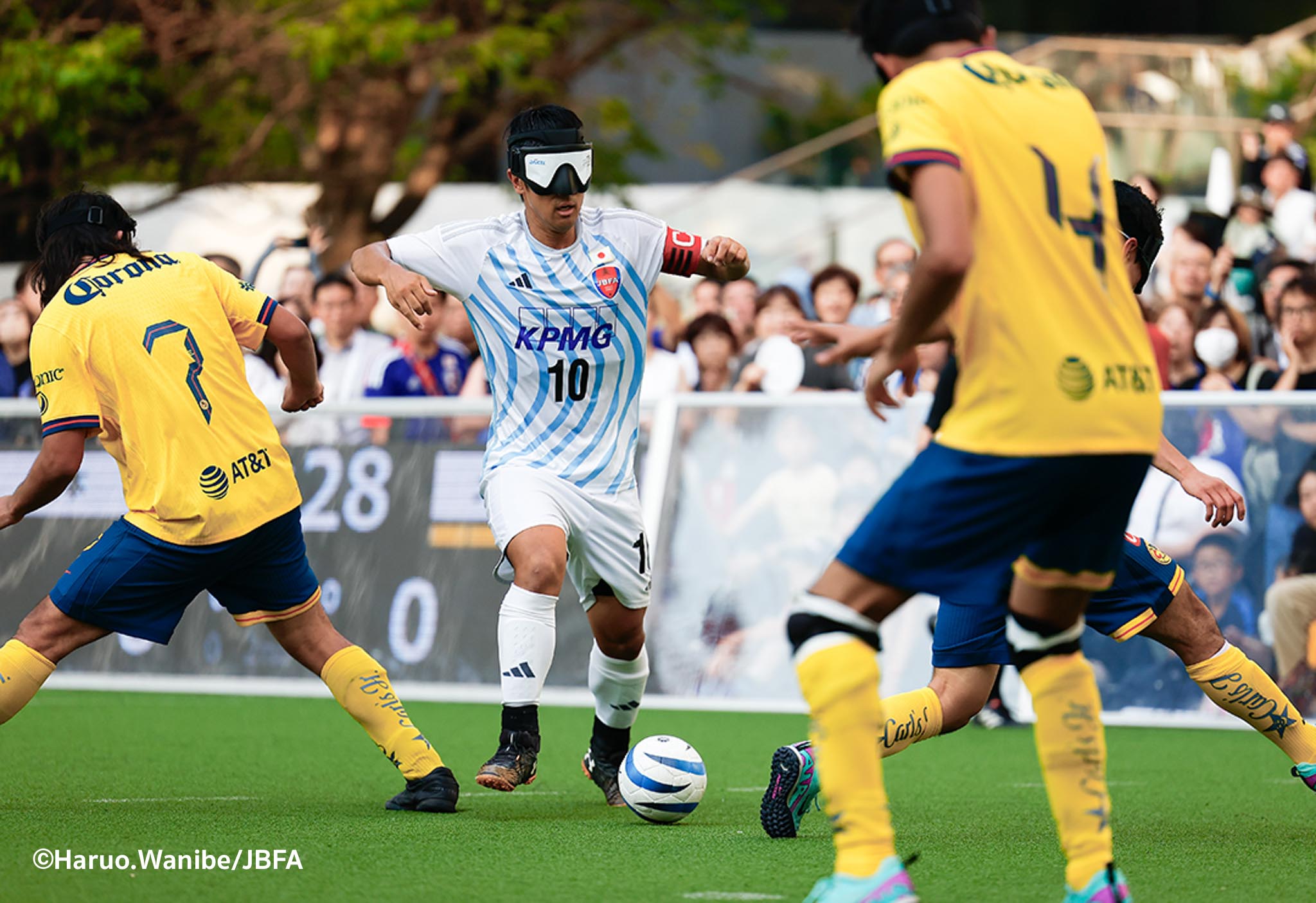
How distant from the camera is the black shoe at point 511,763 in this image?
19.1ft

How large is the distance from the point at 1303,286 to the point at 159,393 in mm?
6849

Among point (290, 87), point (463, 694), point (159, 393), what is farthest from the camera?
point (290, 87)

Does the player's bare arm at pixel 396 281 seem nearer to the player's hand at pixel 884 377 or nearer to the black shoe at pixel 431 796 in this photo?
the black shoe at pixel 431 796

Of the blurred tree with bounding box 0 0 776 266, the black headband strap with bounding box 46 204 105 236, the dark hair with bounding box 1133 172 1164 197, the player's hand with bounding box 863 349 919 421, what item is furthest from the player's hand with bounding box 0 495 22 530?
the dark hair with bounding box 1133 172 1164 197

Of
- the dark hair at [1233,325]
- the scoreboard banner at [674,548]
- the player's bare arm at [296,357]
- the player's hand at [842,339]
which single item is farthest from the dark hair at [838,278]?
Answer: the player's hand at [842,339]

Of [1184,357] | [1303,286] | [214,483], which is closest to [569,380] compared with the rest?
[214,483]

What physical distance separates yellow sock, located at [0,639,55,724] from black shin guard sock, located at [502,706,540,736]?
1.57m

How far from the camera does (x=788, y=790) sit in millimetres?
5672

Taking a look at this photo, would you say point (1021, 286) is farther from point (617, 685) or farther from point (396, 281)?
point (617, 685)

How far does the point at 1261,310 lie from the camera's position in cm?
1204

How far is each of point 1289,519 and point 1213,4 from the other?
25.9 metres

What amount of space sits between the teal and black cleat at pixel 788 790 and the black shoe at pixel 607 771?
1032 millimetres

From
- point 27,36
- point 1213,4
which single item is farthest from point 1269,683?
point 1213,4

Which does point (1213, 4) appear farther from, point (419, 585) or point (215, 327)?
point (215, 327)
